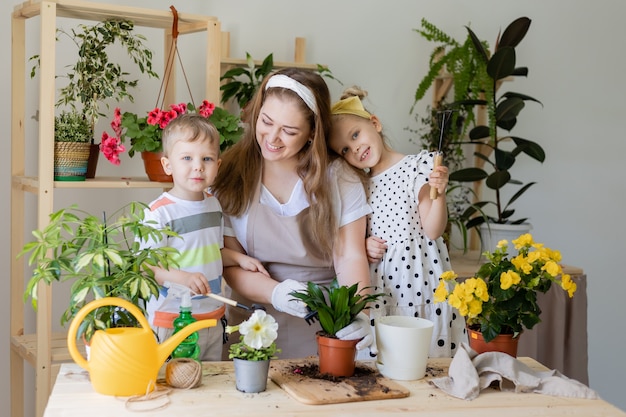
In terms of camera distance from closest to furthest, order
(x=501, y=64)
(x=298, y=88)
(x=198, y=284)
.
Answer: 1. (x=198, y=284)
2. (x=298, y=88)
3. (x=501, y=64)

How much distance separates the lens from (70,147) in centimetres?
229

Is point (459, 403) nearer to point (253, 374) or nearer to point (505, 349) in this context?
point (505, 349)

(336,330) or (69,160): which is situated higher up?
(69,160)

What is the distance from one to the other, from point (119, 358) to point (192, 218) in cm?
64

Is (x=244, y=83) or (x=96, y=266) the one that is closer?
(x=96, y=266)

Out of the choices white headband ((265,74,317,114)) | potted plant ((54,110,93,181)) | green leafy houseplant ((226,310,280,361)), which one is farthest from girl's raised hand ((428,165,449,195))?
potted plant ((54,110,93,181))

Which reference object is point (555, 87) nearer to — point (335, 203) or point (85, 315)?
point (335, 203)

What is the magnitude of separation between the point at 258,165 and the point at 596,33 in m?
2.31

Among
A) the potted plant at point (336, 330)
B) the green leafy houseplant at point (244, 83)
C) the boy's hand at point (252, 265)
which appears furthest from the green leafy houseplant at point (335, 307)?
the green leafy houseplant at point (244, 83)

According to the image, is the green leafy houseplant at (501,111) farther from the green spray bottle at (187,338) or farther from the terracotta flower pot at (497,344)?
the green spray bottle at (187,338)

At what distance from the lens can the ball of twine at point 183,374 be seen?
1.57 meters

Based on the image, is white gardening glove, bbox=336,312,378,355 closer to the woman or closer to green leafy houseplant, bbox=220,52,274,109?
the woman

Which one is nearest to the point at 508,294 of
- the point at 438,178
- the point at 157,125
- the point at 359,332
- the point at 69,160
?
the point at 359,332

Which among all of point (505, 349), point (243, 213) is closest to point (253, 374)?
point (505, 349)
